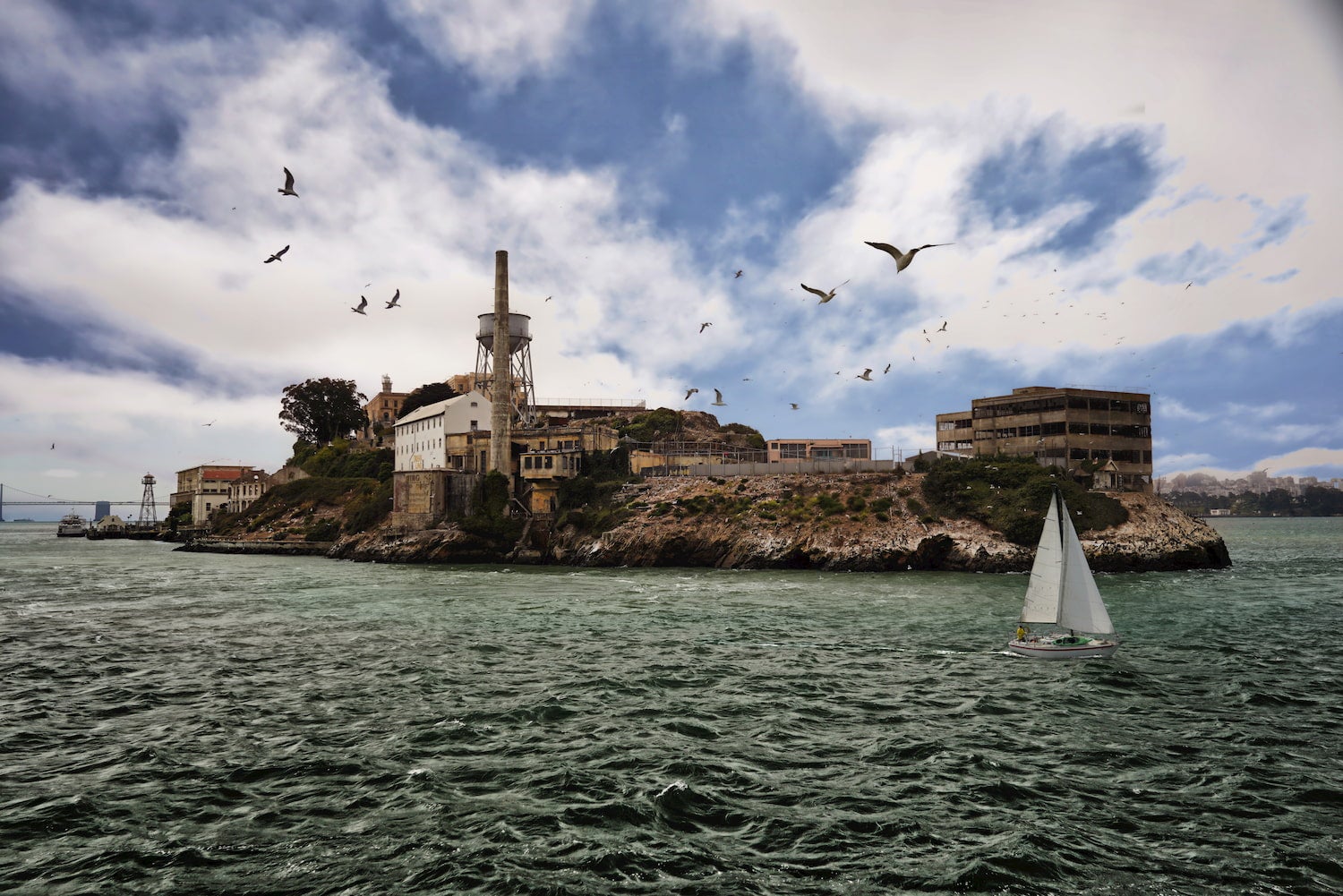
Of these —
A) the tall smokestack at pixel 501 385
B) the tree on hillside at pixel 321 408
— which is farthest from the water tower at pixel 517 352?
the tree on hillside at pixel 321 408

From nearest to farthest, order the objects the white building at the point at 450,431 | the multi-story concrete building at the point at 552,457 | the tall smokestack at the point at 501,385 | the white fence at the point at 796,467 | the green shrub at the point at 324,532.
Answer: the white fence at the point at 796,467 < the multi-story concrete building at the point at 552,457 < the tall smokestack at the point at 501,385 < the white building at the point at 450,431 < the green shrub at the point at 324,532

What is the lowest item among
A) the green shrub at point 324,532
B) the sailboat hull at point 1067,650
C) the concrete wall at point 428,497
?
the sailboat hull at point 1067,650

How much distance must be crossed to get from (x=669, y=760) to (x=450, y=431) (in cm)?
8285

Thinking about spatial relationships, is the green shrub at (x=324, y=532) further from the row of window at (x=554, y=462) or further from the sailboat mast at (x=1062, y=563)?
the sailboat mast at (x=1062, y=563)

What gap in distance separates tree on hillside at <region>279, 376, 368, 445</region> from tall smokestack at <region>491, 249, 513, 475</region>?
59.1m

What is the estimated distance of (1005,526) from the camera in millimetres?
65625

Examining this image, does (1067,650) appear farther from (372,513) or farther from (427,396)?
(427,396)

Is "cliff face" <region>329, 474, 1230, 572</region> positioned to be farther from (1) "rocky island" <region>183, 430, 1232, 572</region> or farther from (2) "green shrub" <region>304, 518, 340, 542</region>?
(2) "green shrub" <region>304, 518, 340, 542</region>

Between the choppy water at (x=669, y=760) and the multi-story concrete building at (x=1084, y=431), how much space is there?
2503 inches

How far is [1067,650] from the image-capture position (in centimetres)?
2552

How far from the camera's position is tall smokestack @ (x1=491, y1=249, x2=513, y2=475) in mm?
88375

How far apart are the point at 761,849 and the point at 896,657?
53.5 ft

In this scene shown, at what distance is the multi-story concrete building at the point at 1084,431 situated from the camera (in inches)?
3674

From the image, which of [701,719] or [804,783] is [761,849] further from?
A: [701,719]
